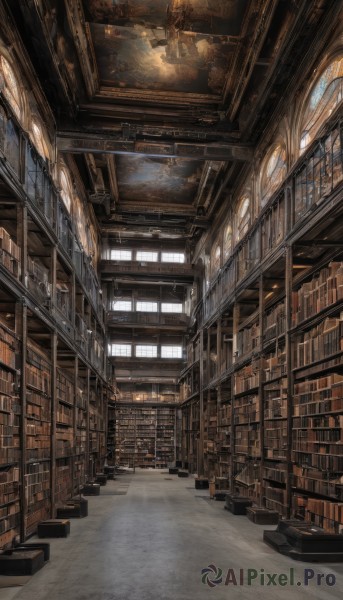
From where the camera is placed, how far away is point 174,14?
13.8 metres

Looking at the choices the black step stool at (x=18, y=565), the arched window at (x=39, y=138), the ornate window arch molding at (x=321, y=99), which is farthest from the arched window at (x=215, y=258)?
the black step stool at (x=18, y=565)

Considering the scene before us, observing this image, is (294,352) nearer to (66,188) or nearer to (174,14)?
(174,14)

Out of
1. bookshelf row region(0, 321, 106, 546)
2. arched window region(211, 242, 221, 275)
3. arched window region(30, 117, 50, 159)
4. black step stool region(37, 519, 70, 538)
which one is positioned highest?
arched window region(30, 117, 50, 159)

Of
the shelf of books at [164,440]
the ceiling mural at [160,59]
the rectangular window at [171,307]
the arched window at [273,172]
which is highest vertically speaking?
the ceiling mural at [160,59]

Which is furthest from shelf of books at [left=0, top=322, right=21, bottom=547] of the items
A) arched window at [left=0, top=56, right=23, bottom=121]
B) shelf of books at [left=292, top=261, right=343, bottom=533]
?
shelf of books at [left=292, top=261, right=343, bottom=533]

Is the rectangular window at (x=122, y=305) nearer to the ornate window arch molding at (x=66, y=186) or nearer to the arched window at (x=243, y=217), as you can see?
the ornate window arch molding at (x=66, y=186)

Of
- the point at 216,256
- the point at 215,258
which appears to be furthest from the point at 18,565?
the point at 215,258

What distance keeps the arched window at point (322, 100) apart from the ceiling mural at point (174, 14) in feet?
8.77

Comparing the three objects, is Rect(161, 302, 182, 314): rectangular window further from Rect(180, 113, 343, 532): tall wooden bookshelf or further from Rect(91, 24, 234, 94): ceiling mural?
Rect(91, 24, 234, 94): ceiling mural

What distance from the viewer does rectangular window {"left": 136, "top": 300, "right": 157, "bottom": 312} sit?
33594 millimetres

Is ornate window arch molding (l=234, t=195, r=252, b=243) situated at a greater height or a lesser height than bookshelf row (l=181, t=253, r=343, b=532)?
greater

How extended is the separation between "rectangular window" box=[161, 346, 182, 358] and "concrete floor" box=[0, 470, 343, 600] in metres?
18.9

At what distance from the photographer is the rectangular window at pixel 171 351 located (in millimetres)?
34312

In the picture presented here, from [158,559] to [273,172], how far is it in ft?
34.2
